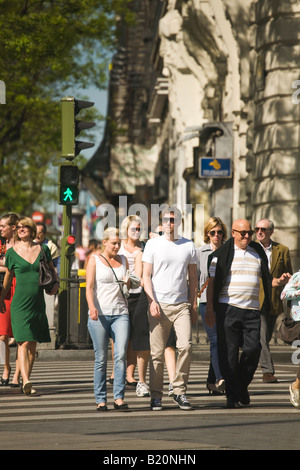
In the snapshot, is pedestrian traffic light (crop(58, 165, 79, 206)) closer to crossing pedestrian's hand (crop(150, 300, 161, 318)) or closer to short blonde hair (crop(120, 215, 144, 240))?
short blonde hair (crop(120, 215, 144, 240))

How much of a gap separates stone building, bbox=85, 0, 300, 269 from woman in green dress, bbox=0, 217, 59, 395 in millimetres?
7911

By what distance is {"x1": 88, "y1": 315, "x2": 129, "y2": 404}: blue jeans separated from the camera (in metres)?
11.0

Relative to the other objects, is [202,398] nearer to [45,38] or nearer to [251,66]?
[251,66]

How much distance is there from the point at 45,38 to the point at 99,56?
769 centimetres

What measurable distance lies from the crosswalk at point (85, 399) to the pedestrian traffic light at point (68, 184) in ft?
11.8

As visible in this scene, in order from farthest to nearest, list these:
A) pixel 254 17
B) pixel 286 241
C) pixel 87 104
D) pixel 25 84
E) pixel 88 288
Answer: pixel 25 84 → pixel 254 17 → pixel 286 241 → pixel 87 104 → pixel 88 288

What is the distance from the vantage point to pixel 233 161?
26.2 meters

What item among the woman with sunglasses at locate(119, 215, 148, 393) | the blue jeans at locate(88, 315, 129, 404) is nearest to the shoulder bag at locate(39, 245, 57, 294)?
the woman with sunglasses at locate(119, 215, 148, 393)

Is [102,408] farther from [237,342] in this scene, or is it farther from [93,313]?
[237,342]

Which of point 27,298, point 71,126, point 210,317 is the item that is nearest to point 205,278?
point 210,317

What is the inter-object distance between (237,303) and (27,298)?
7.75ft

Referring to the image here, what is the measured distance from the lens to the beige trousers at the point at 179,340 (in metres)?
11.1

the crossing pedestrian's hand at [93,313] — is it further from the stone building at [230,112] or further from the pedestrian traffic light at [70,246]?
the stone building at [230,112]
